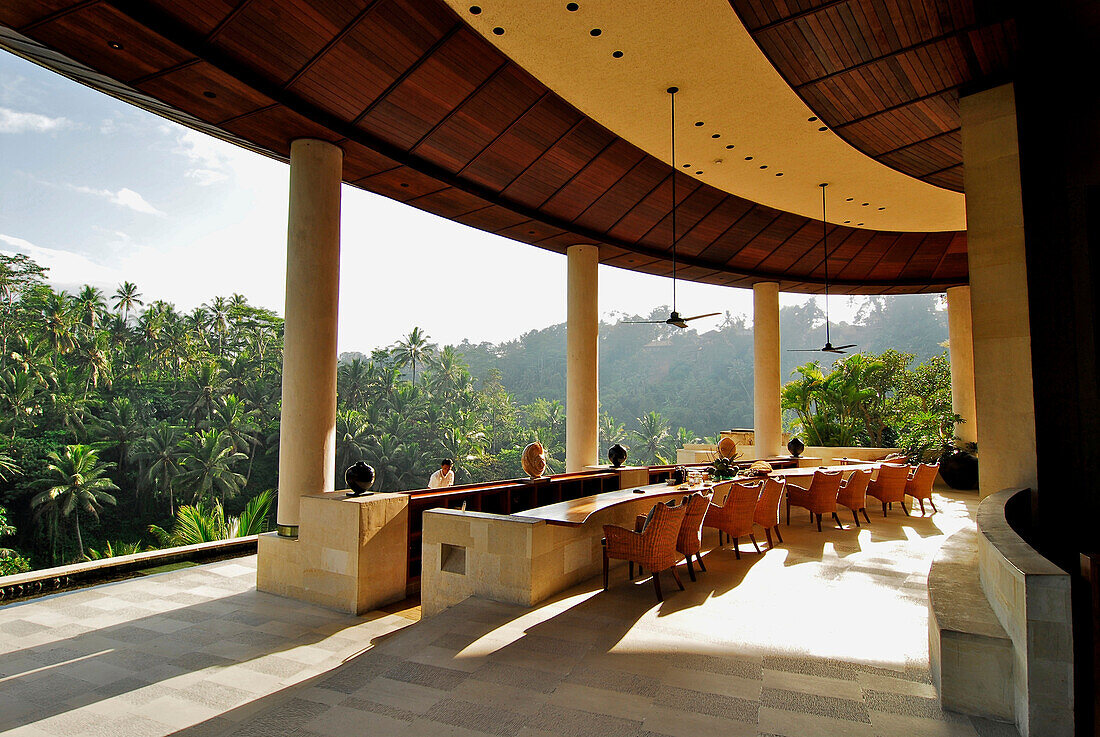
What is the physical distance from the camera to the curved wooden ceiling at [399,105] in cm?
484

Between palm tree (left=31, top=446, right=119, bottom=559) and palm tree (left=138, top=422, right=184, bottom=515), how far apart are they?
78.0 inches

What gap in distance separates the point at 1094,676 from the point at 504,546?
342 cm

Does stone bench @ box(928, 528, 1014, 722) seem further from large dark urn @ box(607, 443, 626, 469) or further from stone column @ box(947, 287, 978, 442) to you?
stone column @ box(947, 287, 978, 442)

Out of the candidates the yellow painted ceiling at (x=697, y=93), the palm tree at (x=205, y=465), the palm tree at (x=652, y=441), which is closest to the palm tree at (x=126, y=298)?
the palm tree at (x=205, y=465)

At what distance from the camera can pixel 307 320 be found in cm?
661

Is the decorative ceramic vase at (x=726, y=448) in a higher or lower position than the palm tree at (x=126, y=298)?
lower

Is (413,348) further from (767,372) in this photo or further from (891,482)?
(891,482)

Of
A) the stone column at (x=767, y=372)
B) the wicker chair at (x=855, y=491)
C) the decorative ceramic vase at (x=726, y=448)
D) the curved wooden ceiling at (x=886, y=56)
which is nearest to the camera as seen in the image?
the curved wooden ceiling at (x=886, y=56)

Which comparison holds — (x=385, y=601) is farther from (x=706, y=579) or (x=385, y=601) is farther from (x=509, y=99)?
(x=509, y=99)

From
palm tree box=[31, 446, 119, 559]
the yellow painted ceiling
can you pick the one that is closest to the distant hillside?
palm tree box=[31, 446, 119, 559]

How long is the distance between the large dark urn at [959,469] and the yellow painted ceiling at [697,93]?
5903 millimetres

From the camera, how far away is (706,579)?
521cm

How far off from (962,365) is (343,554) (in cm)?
1406

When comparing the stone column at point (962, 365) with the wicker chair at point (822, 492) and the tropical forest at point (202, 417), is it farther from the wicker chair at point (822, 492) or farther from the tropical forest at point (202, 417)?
the wicker chair at point (822, 492)
